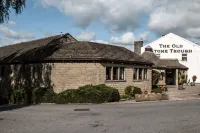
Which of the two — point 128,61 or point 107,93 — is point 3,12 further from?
point 128,61

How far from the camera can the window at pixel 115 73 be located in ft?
85.6

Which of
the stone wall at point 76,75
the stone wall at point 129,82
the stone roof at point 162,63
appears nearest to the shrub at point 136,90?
the stone wall at point 129,82

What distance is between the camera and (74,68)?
25.1 m

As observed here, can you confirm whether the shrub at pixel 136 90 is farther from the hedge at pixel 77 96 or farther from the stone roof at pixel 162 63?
the stone roof at pixel 162 63


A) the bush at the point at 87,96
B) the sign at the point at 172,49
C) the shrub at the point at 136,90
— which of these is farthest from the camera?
the sign at the point at 172,49

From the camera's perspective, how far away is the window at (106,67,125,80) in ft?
85.6

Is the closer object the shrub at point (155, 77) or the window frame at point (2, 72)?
the window frame at point (2, 72)

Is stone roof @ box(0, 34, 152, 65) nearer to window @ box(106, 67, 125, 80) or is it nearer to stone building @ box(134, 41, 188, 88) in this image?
window @ box(106, 67, 125, 80)

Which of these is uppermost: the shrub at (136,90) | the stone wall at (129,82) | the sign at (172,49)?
the sign at (172,49)

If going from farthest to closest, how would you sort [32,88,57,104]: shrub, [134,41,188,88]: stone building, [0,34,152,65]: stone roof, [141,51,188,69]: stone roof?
[141,51,188,69]: stone roof
[134,41,188,88]: stone building
[0,34,152,65]: stone roof
[32,88,57,104]: shrub

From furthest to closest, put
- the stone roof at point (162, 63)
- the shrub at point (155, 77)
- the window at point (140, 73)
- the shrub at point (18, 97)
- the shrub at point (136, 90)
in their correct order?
the stone roof at point (162, 63)
the shrub at point (155, 77)
the window at point (140, 73)
the shrub at point (136, 90)
the shrub at point (18, 97)

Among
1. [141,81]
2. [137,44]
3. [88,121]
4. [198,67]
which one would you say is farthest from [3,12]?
[198,67]

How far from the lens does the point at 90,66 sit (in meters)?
25.0

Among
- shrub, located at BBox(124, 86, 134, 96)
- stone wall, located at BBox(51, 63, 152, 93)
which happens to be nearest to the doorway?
shrub, located at BBox(124, 86, 134, 96)
